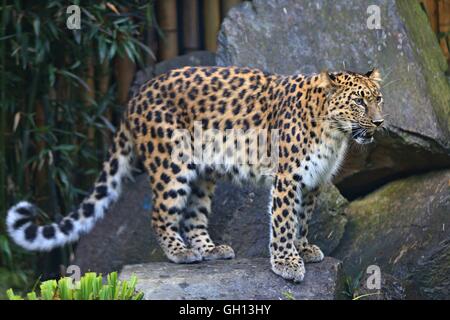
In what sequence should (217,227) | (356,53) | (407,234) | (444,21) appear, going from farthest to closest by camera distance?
(444,21) < (356,53) < (217,227) < (407,234)

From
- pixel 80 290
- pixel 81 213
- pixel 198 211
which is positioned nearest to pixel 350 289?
pixel 198 211

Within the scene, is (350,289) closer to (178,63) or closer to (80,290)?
Result: (80,290)

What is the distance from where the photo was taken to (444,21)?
10.6 metres

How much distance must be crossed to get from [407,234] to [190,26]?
3.24 meters

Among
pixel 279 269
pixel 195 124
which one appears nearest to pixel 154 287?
pixel 279 269

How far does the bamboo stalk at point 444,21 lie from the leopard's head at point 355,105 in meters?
3.29

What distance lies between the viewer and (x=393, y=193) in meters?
9.28

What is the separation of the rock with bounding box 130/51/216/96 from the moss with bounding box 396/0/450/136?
1.89m

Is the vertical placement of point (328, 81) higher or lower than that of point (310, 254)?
higher

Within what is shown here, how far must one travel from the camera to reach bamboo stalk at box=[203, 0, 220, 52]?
10.4 meters

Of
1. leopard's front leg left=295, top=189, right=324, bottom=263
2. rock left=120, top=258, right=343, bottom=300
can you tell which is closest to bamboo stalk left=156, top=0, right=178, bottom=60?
leopard's front leg left=295, top=189, right=324, bottom=263

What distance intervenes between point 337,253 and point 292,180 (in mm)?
1556

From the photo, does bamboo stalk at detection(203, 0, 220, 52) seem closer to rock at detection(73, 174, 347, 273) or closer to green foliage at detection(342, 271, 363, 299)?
rock at detection(73, 174, 347, 273)

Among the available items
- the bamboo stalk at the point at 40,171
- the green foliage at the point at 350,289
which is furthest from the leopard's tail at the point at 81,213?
the green foliage at the point at 350,289
